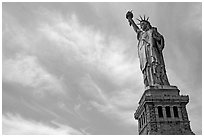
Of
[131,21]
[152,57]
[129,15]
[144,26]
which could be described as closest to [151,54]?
[152,57]

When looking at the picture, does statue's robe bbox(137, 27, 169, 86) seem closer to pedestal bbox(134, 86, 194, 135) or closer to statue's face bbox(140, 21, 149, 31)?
statue's face bbox(140, 21, 149, 31)

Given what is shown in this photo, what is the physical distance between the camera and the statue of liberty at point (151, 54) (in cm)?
3008

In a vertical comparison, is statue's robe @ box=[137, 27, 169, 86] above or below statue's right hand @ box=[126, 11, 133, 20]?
below

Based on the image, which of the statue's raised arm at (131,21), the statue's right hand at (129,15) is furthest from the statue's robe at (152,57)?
the statue's right hand at (129,15)

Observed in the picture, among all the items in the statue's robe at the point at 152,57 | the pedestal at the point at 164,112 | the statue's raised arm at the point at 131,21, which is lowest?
the pedestal at the point at 164,112

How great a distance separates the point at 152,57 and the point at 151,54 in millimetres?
430

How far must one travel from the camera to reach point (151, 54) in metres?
31.4

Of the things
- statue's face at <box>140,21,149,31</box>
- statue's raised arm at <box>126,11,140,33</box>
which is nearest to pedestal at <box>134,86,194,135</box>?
statue's face at <box>140,21,149,31</box>

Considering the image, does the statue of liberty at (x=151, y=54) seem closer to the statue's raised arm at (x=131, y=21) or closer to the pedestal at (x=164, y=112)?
the statue's raised arm at (x=131, y=21)

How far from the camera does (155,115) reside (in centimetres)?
2652

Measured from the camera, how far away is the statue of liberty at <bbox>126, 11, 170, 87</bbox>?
30078 mm

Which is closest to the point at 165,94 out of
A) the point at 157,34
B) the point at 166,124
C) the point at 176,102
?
the point at 176,102

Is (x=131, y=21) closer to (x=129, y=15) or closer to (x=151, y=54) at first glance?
(x=129, y=15)

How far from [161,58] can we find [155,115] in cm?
804
